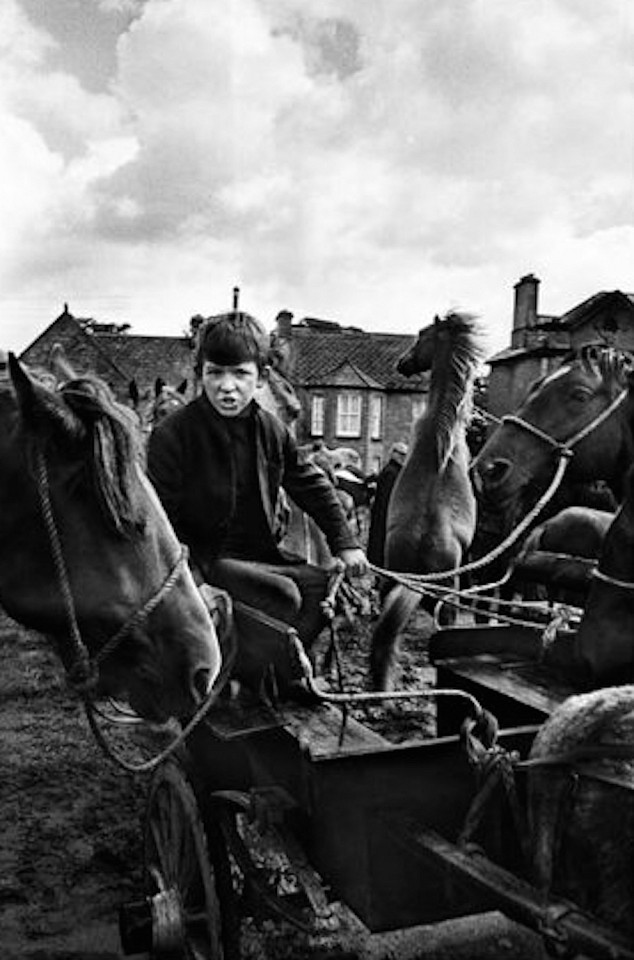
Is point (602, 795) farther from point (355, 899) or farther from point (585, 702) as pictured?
point (355, 899)

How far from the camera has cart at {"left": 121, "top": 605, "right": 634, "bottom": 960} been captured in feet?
6.56

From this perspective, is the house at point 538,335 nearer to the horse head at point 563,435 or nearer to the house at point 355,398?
the house at point 355,398

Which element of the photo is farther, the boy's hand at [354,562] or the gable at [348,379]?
the gable at [348,379]

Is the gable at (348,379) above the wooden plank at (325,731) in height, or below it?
above

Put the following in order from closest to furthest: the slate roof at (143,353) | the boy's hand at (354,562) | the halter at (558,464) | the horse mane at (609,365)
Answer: the boy's hand at (354,562)
the halter at (558,464)
the horse mane at (609,365)
the slate roof at (143,353)

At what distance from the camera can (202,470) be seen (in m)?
3.43

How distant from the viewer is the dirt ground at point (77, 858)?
A: 353 centimetres

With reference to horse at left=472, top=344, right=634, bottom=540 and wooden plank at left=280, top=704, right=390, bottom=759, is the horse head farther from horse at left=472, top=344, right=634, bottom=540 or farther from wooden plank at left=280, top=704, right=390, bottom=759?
wooden plank at left=280, top=704, right=390, bottom=759

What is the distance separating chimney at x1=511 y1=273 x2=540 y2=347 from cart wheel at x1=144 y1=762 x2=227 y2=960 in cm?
3290

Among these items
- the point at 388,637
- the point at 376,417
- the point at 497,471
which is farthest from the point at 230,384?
the point at 376,417

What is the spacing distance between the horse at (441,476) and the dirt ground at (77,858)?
1023 mm

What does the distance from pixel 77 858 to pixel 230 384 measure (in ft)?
8.37

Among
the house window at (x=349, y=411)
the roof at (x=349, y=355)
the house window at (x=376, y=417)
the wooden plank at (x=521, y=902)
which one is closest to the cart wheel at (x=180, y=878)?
the wooden plank at (x=521, y=902)

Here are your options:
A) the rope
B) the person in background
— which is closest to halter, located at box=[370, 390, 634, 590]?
the rope
